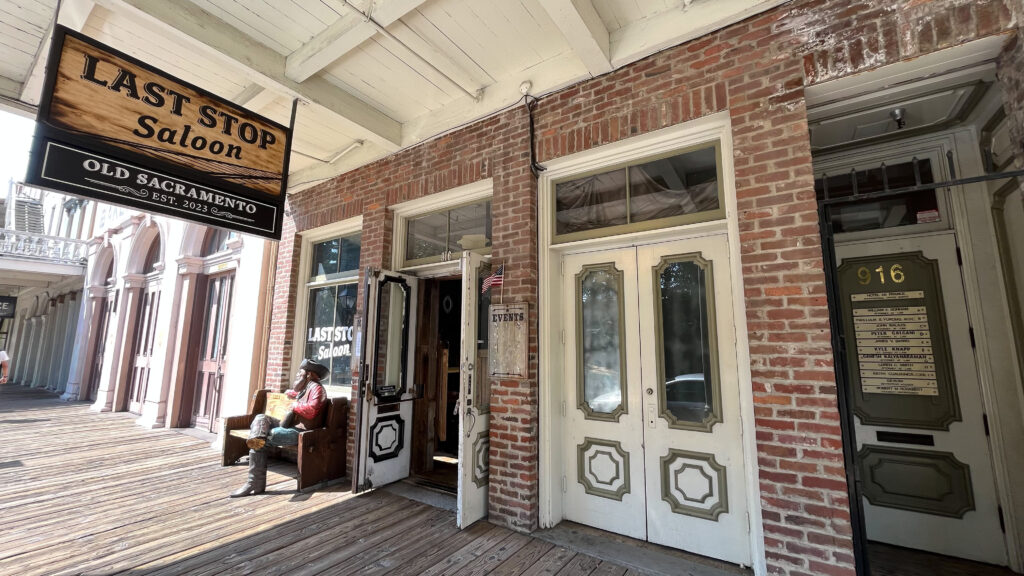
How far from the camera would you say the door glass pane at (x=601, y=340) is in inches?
133

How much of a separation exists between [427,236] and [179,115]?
2.35 metres

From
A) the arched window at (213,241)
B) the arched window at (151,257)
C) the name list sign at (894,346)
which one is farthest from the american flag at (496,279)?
the arched window at (151,257)

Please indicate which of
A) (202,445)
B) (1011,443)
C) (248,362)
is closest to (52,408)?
(202,445)

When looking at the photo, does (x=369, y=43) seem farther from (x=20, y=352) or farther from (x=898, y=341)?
(x=20, y=352)

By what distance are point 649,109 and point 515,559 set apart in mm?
3431

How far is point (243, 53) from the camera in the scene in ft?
10.9

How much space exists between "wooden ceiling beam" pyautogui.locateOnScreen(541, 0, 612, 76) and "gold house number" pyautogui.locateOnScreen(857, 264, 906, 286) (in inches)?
104

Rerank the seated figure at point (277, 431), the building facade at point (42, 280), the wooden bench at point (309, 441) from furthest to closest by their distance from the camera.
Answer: the building facade at point (42, 280)
the wooden bench at point (309, 441)
the seated figure at point (277, 431)

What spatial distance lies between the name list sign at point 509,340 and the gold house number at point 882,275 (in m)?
2.74

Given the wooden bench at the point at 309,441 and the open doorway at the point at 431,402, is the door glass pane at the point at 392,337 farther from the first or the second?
the wooden bench at the point at 309,441

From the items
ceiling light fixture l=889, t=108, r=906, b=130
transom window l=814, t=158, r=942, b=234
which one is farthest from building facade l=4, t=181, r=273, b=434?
ceiling light fixture l=889, t=108, r=906, b=130

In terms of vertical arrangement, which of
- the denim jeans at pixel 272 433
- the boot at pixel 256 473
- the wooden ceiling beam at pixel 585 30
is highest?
the wooden ceiling beam at pixel 585 30

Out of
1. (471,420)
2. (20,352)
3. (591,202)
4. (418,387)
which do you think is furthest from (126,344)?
(20,352)

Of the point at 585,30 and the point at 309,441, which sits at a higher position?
the point at 585,30
